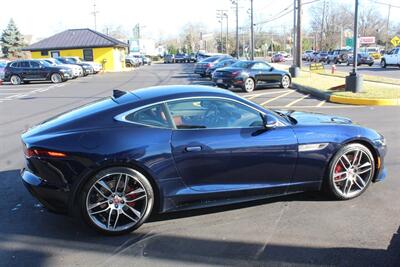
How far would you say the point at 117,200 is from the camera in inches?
168

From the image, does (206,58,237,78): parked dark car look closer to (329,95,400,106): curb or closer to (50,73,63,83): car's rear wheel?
(50,73,63,83): car's rear wheel

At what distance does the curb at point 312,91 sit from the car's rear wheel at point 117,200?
39.8 ft

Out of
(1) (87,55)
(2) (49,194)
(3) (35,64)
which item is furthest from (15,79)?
(2) (49,194)

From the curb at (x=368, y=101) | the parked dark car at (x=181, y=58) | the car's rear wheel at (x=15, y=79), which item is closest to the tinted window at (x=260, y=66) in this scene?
the curb at (x=368, y=101)

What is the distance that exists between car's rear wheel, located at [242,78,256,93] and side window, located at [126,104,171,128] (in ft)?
49.3

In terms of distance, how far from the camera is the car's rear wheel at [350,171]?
4859 mm

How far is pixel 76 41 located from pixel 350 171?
162ft

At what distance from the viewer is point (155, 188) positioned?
4348 mm

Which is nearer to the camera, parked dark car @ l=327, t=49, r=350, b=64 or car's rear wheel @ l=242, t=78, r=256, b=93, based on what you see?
car's rear wheel @ l=242, t=78, r=256, b=93

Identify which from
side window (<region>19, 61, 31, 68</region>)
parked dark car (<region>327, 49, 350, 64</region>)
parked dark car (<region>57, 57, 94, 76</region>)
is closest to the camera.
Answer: side window (<region>19, 61, 31, 68</region>)

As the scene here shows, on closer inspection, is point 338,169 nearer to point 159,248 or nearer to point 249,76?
point 159,248

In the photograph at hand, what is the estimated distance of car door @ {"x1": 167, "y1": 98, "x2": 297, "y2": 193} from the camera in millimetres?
4352

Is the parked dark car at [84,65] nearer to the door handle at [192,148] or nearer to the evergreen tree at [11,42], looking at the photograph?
the door handle at [192,148]

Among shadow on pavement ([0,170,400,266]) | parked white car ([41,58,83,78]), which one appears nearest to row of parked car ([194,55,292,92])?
shadow on pavement ([0,170,400,266])
